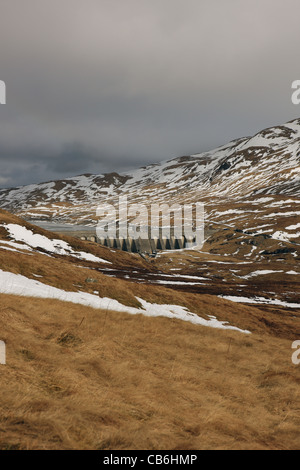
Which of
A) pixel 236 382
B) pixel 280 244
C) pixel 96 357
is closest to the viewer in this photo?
pixel 96 357

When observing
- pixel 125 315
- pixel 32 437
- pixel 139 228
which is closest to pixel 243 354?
pixel 125 315

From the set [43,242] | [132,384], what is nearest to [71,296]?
[132,384]

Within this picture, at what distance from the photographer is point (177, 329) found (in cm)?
1819

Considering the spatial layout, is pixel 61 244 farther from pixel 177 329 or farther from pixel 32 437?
pixel 32 437

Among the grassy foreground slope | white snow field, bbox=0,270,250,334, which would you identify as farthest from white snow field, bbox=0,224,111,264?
the grassy foreground slope

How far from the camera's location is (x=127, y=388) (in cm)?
899

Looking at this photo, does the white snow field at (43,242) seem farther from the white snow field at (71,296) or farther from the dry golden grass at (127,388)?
the dry golden grass at (127,388)

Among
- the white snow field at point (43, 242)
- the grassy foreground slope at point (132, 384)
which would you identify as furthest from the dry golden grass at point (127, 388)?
the white snow field at point (43, 242)

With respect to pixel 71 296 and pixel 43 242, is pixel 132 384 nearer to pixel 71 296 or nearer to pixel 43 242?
pixel 71 296

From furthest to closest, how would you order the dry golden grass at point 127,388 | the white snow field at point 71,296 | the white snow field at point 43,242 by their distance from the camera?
1. the white snow field at point 43,242
2. the white snow field at point 71,296
3. the dry golden grass at point 127,388

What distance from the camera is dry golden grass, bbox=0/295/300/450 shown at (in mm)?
6402

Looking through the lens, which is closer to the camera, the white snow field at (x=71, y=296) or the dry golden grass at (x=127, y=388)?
the dry golden grass at (x=127, y=388)

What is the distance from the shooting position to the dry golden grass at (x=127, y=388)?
6.40m

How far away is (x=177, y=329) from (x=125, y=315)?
140 inches
